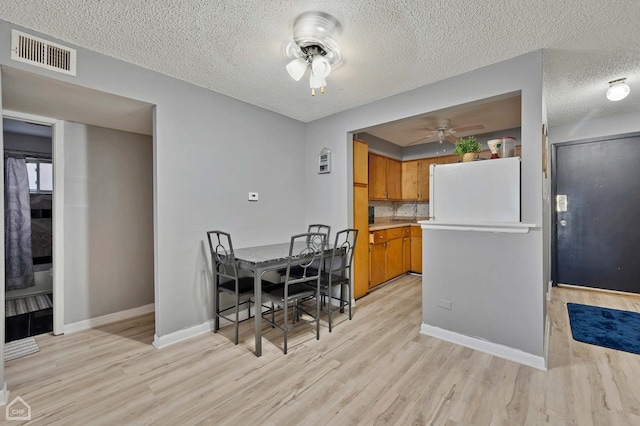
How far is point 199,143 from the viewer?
2.76m

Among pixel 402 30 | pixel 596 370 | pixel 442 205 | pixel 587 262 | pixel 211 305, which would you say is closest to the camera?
pixel 402 30

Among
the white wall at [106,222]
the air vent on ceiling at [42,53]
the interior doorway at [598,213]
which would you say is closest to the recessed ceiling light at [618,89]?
the interior doorway at [598,213]

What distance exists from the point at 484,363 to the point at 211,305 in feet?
8.05

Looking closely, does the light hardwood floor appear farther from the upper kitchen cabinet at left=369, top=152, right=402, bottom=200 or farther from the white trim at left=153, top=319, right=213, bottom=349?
the upper kitchen cabinet at left=369, top=152, right=402, bottom=200

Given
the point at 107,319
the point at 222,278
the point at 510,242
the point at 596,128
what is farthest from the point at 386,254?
the point at 107,319

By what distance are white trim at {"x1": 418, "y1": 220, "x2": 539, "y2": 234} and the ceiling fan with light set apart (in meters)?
1.60

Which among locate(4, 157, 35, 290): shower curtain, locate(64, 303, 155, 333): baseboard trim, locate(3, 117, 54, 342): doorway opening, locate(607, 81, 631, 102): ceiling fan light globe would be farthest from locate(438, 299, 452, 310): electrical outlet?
locate(4, 157, 35, 290): shower curtain

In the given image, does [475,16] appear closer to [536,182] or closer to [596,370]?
[536,182]

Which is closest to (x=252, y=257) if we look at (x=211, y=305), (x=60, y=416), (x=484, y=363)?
(x=211, y=305)

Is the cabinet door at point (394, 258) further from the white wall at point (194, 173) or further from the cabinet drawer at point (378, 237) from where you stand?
the white wall at point (194, 173)

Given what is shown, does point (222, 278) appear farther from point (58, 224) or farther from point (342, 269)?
point (58, 224)

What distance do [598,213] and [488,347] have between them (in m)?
3.04

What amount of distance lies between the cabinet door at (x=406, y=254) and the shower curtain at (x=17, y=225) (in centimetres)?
536

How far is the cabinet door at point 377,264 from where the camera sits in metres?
4.08
